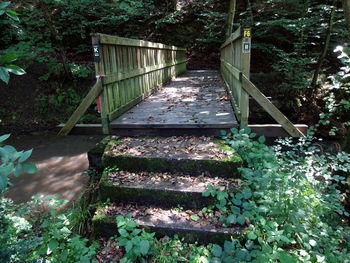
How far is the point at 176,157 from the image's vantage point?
327 centimetres

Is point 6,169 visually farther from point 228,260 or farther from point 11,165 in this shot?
point 228,260

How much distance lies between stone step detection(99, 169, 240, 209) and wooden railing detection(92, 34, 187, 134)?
A: 47.2 inches

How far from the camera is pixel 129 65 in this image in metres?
4.92

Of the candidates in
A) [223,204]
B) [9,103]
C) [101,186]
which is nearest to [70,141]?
[9,103]

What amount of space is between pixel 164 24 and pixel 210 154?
12.3m

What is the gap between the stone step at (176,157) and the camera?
316 centimetres

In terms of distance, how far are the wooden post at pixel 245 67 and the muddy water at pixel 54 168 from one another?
9.80 feet

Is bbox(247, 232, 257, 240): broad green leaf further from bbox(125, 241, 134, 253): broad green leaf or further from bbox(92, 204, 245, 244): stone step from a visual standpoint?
bbox(125, 241, 134, 253): broad green leaf

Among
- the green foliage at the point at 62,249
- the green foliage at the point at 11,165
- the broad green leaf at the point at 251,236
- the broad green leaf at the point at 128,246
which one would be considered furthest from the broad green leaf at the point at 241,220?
the green foliage at the point at 11,165

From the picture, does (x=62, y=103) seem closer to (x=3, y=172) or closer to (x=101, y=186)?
(x=101, y=186)

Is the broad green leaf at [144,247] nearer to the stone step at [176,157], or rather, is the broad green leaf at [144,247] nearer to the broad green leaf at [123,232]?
the broad green leaf at [123,232]

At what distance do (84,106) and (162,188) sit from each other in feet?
5.81

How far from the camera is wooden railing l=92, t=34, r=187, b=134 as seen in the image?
150 inches

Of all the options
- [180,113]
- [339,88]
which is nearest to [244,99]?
[180,113]
